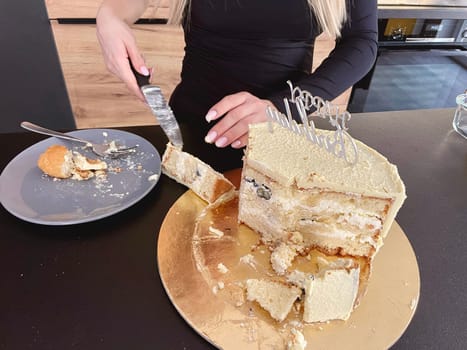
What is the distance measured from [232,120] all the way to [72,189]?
14.7 inches

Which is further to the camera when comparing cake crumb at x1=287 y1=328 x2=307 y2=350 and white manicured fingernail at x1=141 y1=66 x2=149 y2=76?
A: white manicured fingernail at x1=141 y1=66 x2=149 y2=76

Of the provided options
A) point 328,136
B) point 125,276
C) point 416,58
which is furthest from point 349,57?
point 416,58

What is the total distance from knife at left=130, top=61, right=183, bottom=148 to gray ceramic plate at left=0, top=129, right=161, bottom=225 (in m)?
0.06

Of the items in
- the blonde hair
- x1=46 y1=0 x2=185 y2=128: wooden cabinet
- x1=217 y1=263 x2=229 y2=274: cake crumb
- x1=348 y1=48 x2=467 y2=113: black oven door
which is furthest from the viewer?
x1=348 y1=48 x2=467 y2=113: black oven door

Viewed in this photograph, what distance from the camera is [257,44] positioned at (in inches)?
46.1

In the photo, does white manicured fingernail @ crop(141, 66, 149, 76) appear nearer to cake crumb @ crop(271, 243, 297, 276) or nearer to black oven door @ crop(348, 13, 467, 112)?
cake crumb @ crop(271, 243, 297, 276)

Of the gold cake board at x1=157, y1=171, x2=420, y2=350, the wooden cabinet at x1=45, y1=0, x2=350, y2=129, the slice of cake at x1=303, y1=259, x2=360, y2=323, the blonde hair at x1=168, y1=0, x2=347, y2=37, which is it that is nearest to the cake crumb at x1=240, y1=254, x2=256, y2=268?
the gold cake board at x1=157, y1=171, x2=420, y2=350

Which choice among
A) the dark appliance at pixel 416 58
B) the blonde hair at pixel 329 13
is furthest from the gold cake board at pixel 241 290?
the dark appliance at pixel 416 58

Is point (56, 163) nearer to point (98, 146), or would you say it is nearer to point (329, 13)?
point (98, 146)

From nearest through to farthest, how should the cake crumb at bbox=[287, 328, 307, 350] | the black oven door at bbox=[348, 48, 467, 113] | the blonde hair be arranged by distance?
the cake crumb at bbox=[287, 328, 307, 350] → the blonde hair → the black oven door at bbox=[348, 48, 467, 113]

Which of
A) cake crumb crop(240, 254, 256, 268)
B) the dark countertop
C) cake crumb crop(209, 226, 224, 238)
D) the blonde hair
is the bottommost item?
cake crumb crop(240, 254, 256, 268)

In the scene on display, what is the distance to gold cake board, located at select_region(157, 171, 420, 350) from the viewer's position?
63cm

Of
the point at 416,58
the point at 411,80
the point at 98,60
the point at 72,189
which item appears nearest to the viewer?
the point at 72,189

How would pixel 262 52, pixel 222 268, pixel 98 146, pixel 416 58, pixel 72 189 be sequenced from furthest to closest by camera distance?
pixel 416 58, pixel 262 52, pixel 98 146, pixel 72 189, pixel 222 268
